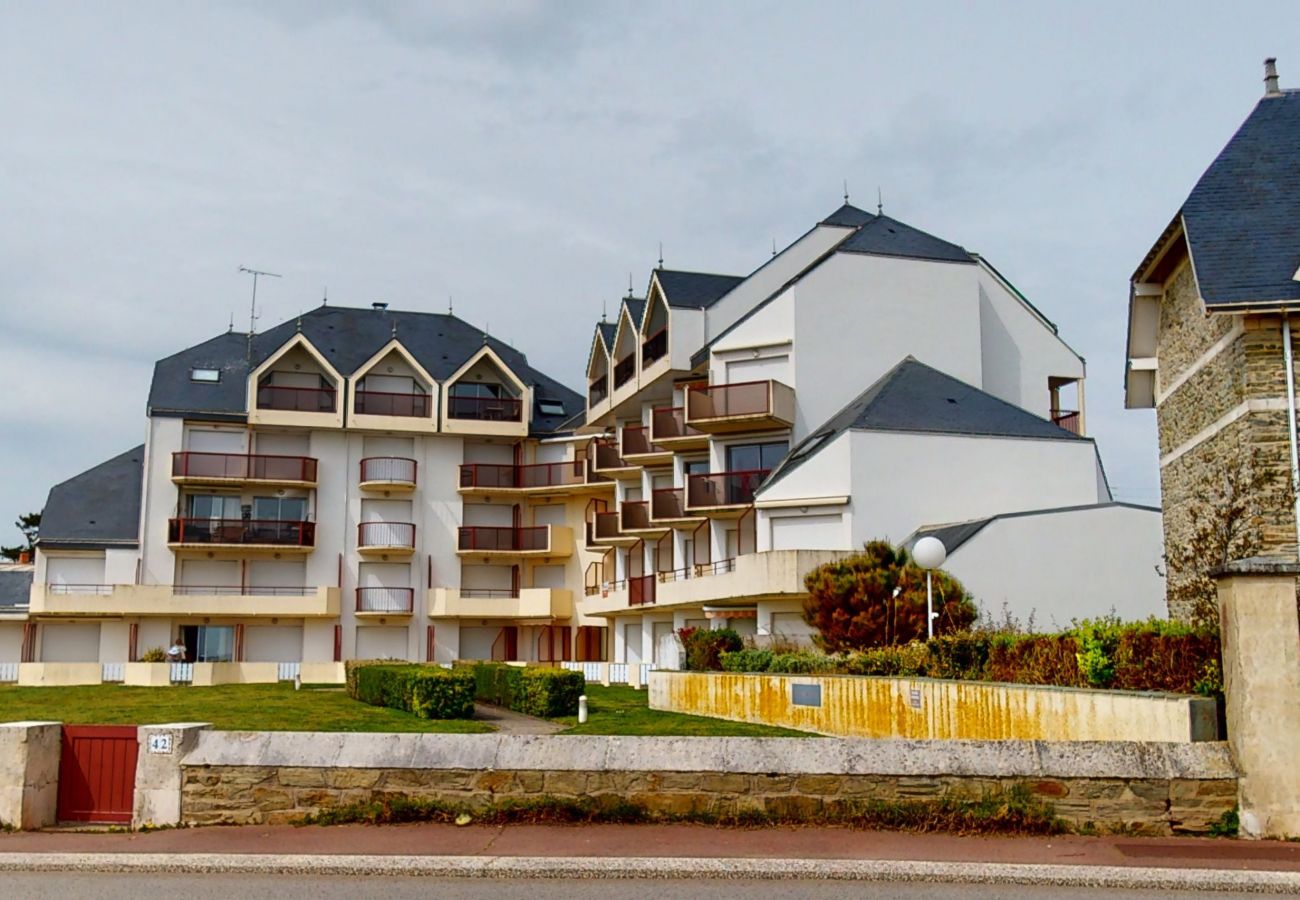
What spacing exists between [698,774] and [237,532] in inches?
1790

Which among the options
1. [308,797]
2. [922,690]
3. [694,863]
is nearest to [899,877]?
[694,863]

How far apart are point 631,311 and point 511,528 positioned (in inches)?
457

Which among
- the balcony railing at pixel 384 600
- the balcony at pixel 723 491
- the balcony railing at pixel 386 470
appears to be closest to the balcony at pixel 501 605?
the balcony railing at pixel 384 600

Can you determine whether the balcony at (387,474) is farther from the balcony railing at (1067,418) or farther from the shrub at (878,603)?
the shrub at (878,603)

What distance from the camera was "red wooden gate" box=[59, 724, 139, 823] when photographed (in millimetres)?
13389

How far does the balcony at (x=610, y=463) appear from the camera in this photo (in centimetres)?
5188

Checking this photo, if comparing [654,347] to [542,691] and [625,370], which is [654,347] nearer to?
[625,370]

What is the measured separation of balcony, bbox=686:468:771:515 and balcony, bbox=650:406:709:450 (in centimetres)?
202

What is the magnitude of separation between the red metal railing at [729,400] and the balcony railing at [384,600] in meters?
18.4

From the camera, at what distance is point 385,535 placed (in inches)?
2210

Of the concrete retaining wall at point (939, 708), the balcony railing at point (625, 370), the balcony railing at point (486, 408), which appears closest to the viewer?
the concrete retaining wall at point (939, 708)

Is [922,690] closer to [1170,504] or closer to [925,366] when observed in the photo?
[1170,504]

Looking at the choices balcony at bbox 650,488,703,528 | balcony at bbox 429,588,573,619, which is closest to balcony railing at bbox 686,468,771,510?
balcony at bbox 650,488,703,528

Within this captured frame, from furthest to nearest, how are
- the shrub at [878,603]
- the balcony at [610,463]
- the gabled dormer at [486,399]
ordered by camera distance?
1. the gabled dormer at [486,399]
2. the balcony at [610,463]
3. the shrub at [878,603]
